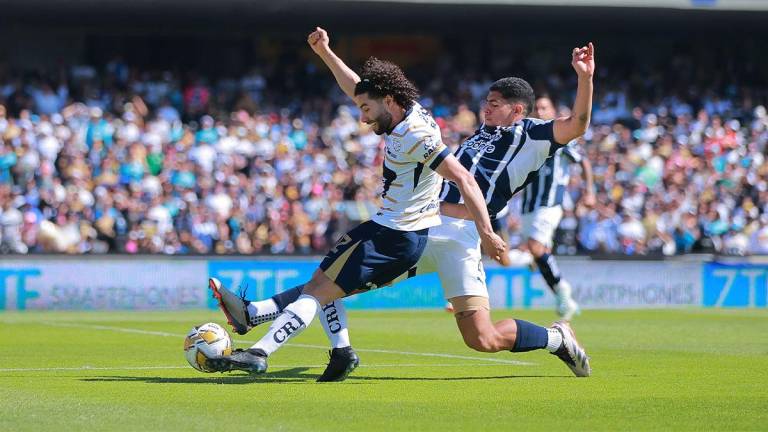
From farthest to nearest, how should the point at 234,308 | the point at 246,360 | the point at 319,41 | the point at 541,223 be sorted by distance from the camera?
the point at 541,223 < the point at 319,41 < the point at 234,308 < the point at 246,360

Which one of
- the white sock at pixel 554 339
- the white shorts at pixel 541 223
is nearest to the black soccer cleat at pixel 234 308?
the white sock at pixel 554 339

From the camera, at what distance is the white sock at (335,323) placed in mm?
9656

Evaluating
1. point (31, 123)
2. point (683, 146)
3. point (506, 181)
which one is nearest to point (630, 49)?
point (683, 146)

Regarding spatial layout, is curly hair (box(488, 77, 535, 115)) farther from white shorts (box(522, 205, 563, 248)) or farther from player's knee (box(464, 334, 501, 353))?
white shorts (box(522, 205, 563, 248))

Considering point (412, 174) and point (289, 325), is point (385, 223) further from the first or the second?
point (289, 325)

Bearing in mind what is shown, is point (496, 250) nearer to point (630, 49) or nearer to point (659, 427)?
point (659, 427)

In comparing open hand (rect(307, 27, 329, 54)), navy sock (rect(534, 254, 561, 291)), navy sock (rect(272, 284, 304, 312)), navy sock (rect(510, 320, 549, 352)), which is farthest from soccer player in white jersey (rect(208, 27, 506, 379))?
navy sock (rect(534, 254, 561, 291))

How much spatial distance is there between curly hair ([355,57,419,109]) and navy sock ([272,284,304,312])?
63.2 inches

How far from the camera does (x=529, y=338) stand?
967cm

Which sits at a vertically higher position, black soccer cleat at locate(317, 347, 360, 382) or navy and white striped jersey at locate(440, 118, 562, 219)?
navy and white striped jersey at locate(440, 118, 562, 219)

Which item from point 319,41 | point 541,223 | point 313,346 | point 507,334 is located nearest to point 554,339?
point 507,334

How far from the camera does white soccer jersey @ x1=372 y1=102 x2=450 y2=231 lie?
8898 millimetres

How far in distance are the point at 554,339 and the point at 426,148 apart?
1875 millimetres

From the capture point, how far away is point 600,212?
87.0ft
